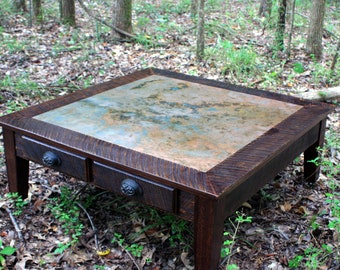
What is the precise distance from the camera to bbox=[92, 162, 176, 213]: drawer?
85.1 inches

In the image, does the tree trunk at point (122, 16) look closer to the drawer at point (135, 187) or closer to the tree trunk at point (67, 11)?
the tree trunk at point (67, 11)

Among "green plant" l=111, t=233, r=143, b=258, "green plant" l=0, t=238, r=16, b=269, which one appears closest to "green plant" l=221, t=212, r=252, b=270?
"green plant" l=111, t=233, r=143, b=258

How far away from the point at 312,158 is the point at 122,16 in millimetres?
3903

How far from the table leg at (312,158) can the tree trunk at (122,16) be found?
377cm

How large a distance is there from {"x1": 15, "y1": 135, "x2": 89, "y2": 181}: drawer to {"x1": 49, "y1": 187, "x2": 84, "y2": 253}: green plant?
1.09ft

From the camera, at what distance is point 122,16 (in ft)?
20.6

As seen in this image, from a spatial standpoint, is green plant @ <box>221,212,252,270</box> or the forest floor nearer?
green plant @ <box>221,212,252,270</box>

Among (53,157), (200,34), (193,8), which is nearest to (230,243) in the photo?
(53,157)

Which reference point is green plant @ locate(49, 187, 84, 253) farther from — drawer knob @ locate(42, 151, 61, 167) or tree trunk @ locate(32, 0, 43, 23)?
tree trunk @ locate(32, 0, 43, 23)

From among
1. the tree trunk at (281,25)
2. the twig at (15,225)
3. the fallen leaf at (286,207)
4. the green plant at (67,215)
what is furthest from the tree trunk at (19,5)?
the fallen leaf at (286,207)

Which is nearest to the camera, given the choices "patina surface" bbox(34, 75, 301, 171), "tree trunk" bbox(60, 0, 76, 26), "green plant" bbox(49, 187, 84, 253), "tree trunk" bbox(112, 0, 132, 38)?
"patina surface" bbox(34, 75, 301, 171)

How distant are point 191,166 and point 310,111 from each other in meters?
1.15

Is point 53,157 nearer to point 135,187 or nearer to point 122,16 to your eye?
point 135,187

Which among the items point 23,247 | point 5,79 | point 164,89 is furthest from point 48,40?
point 23,247
